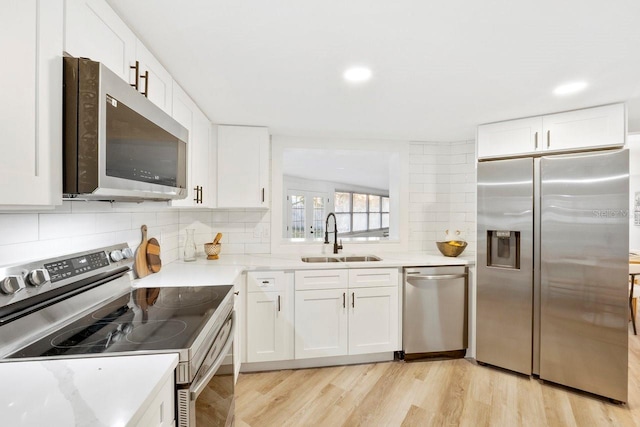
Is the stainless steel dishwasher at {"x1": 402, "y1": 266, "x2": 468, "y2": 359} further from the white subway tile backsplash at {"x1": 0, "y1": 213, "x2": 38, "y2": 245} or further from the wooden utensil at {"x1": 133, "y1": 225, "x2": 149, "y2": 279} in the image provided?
the white subway tile backsplash at {"x1": 0, "y1": 213, "x2": 38, "y2": 245}

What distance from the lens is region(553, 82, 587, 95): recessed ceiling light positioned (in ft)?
6.15

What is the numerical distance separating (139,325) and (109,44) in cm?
108

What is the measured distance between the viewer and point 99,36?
1119 mm

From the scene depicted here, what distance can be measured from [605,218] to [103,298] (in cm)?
308

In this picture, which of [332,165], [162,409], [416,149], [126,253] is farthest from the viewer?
[332,165]

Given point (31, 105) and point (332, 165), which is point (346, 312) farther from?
point (332, 165)

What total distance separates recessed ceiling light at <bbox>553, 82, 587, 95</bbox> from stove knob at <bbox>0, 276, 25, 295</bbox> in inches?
110

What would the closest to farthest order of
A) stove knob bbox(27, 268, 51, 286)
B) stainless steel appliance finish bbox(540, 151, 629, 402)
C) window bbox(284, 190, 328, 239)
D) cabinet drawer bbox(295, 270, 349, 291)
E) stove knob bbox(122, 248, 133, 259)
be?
1. stove knob bbox(27, 268, 51, 286)
2. stove knob bbox(122, 248, 133, 259)
3. stainless steel appliance finish bbox(540, 151, 629, 402)
4. cabinet drawer bbox(295, 270, 349, 291)
5. window bbox(284, 190, 328, 239)

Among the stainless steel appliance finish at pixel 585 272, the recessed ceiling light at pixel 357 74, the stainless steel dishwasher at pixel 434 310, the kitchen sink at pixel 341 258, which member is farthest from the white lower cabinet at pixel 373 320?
the recessed ceiling light at pixel 357 74

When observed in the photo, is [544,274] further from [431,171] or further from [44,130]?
[44,130]

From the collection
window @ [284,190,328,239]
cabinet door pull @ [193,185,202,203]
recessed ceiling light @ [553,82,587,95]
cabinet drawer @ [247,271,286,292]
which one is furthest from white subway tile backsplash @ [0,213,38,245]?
window @ [284,190,328,239]

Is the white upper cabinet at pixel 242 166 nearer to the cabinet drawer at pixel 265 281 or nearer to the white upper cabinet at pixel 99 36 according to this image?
the cabinet drawer at pixel 265 281

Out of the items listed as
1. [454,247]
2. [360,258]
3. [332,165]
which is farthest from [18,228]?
[332,165]

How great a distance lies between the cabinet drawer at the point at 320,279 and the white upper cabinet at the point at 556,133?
1.58 meters
